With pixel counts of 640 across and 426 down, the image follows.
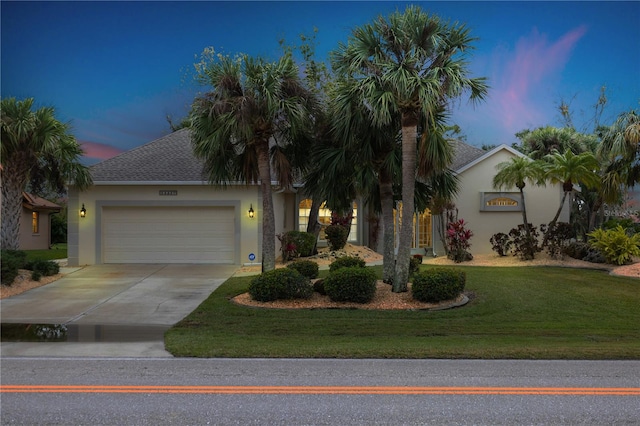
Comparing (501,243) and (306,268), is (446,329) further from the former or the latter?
(501,243)

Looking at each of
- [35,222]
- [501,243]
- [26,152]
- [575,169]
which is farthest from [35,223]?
[575,169]

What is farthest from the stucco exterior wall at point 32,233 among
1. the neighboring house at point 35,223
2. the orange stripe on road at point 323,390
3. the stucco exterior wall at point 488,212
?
the orange stripe on road at point 323,390

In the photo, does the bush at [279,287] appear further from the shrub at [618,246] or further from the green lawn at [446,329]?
the shrub at [618,246]

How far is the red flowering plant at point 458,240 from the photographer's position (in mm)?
19359

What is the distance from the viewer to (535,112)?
37.6 metres

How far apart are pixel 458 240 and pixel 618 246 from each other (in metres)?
5.25

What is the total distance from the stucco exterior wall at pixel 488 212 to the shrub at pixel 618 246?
3.72m

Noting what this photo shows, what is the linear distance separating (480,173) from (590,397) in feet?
57.1

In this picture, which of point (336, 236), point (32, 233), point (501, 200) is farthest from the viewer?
point (32, 233)

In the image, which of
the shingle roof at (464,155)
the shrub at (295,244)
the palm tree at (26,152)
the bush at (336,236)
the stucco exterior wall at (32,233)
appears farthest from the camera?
the stucco exterior wall at (32,233)

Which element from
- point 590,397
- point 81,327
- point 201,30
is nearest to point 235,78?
point 81,327

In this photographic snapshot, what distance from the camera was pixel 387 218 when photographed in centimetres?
1343

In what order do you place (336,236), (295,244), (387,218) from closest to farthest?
(387,218) → (295,244) → (336,236)

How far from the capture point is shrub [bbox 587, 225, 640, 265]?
58.2 ft
